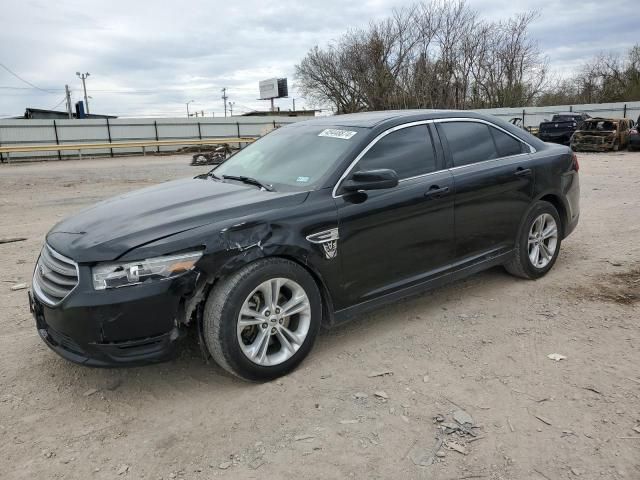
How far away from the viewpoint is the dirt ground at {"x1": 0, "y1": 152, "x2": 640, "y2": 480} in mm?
2529

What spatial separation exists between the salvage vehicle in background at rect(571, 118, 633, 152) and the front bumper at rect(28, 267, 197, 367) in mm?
22142

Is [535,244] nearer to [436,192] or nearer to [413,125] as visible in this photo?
[436,192]

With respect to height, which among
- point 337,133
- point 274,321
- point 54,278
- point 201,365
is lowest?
point 201,365

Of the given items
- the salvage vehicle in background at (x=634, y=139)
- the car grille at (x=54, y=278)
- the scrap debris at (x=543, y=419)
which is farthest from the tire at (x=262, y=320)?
the salvage vehicle in background at (x=634, y=139)

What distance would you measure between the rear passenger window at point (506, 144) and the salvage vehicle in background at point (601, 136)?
18.9 m

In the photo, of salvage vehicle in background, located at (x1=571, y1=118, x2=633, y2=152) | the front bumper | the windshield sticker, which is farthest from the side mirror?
salvage vehicle in background, located at (x1=571, y1=118, x2=633, y2=152)

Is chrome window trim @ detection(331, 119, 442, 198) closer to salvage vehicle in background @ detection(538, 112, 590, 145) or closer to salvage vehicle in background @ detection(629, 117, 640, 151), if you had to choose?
salvage vehicle in background @ detection(629, 117, 640, 151)

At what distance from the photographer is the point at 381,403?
119 inches

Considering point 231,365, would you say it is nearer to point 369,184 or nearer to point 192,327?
point 192,327

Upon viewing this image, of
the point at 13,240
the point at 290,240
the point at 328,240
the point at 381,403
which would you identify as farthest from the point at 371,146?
the point at 13,240

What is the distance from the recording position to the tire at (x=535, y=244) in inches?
188

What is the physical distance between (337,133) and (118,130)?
32.6 metres

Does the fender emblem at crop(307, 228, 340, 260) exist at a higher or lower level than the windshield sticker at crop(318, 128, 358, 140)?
lower

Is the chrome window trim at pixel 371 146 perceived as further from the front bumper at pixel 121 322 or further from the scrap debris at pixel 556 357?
the scrap debris at pixel 556 357
